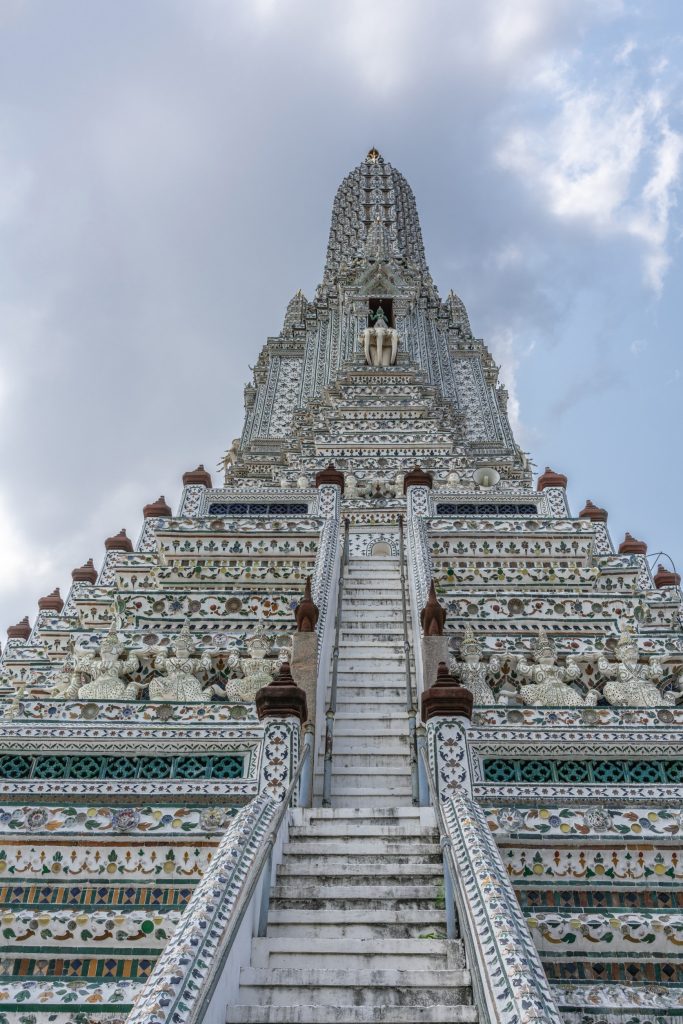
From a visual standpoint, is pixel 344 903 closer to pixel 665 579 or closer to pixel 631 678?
pixel 631 678

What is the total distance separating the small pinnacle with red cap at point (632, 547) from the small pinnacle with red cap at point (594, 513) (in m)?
0.54

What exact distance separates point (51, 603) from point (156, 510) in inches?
229

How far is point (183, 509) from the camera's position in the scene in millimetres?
15547

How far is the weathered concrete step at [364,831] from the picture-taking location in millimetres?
6988

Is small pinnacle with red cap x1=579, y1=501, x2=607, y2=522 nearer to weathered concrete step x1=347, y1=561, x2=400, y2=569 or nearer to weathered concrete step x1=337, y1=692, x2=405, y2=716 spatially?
weathered concrete step x1=347, y1=561, x2=400, y2=569

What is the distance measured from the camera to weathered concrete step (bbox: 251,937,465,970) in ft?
17.9

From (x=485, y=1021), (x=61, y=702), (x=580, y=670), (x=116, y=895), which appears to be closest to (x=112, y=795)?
(x=116, y=895)

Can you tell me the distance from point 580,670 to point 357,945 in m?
5.82

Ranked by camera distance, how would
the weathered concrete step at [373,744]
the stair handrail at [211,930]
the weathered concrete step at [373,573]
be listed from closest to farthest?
the stair handrail at [211,930] < the weathered concrete step at [373,744] < the weathered concrete step at [373,573]

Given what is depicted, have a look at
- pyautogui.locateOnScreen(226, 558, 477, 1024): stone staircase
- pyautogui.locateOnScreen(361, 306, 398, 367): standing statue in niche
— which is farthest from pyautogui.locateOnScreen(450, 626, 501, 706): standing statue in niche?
pyautogui.locateOnScreen(361, 306, 398, 367): standing statue in niche

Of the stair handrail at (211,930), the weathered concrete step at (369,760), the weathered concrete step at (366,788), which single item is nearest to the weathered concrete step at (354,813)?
the stair handrail at (211,930)

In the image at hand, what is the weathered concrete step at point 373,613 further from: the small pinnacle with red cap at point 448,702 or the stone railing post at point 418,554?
the small pinnacle with red cap at point 448,702

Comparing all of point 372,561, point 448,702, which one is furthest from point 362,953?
point 372,561

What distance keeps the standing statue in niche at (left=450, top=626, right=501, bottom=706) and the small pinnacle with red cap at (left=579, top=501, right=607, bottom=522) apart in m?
5.15
